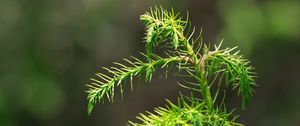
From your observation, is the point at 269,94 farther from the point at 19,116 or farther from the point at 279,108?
the point at 19,116

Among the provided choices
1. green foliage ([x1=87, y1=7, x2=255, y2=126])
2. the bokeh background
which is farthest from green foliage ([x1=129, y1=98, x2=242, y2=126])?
the bokeh background

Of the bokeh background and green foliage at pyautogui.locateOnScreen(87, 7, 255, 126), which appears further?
the bokeh background

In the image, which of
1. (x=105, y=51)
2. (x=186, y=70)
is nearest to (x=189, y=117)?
(x=186, y=70)

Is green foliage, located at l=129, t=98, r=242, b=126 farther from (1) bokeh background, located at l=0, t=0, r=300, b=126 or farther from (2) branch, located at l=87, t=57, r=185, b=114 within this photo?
(1) bokeh background, located at l=0, t=0, r=300, b=126

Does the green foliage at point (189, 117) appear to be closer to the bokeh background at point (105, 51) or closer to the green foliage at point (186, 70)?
the green foliage at point (186, 70)

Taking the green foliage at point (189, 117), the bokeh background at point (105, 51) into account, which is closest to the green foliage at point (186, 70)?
the green foliage at point (189, 117)

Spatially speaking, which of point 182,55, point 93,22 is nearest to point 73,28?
point 93,22

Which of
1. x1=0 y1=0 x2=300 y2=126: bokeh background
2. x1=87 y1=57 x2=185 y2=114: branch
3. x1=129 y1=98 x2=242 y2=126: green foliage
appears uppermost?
x1=0 y1=0 x2=300 y2=126: bokeh background

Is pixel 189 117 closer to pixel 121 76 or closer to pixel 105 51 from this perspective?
pixel 121 76
